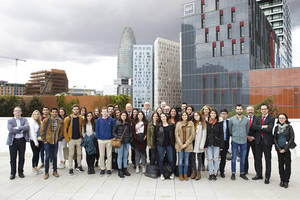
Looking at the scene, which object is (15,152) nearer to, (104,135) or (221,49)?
(104,135)

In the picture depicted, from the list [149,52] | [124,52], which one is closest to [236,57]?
[149,52]

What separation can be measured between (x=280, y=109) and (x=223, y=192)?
36.5 meters

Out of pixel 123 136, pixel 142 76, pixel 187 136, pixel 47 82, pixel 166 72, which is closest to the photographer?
pixel 187 136

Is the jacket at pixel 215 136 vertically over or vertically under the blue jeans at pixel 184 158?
over

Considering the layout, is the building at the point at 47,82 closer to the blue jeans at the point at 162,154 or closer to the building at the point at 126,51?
the building at the point at 126,51

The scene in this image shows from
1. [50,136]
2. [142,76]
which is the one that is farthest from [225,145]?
[142,76]

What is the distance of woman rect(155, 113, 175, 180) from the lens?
17.2ft

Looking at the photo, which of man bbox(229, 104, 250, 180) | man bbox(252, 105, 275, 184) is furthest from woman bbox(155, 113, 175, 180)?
man bbox(252, 105, 275, 184)

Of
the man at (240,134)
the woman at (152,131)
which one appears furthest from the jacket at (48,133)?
the man at (240,134)

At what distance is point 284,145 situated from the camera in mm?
4828

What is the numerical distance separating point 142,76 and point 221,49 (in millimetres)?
81869

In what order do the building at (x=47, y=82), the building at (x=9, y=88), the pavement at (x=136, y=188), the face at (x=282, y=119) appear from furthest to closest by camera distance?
the building at (x=9, y=88)
the building at (x=47, y=82)
the face at (x=282, y=119)
the pavement at (x=136, y=188)

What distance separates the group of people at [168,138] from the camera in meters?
5.16

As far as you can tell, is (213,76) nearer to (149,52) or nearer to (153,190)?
(153,190)
